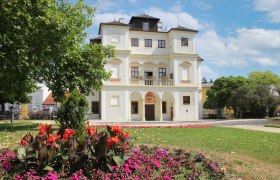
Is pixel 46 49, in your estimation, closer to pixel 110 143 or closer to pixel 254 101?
pixel 110 143

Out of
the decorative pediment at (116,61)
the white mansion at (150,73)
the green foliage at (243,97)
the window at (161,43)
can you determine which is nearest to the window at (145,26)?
the white mansion at (150,73)

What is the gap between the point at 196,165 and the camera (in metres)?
6.79

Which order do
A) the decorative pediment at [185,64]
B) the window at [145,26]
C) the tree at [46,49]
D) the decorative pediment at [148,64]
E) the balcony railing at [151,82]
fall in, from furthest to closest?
the window at [145,26] < the decorative pediment at [148,64] < the decorative pediment at [185,64] < the balcony railing at [151,82] < the tree at [46,49]

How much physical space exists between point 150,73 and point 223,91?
1695 centimetres

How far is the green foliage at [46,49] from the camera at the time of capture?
1477 cm

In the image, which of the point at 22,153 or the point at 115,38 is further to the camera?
the point at 115,38

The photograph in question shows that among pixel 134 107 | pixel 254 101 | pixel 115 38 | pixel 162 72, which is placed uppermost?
pixel 115 38

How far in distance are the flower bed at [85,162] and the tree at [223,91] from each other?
50.1 meters

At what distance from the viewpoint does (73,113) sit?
10.7m

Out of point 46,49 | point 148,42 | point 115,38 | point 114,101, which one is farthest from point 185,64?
point 46,49

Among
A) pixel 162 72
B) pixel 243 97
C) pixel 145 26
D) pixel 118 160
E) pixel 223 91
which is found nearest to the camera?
pixel 118 160

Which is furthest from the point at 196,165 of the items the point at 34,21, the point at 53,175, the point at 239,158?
the point at 34,21

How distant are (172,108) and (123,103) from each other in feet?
29.1

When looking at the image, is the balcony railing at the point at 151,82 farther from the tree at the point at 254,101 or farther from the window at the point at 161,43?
the tree at the point at 254,101
